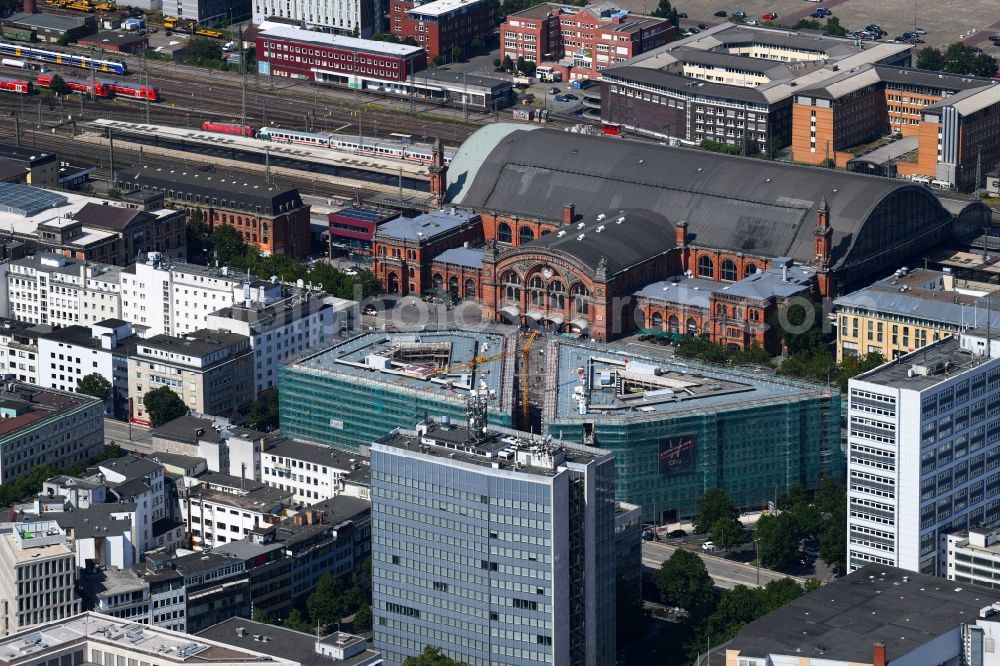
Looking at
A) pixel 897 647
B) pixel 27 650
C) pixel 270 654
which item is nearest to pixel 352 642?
pixel 270 654

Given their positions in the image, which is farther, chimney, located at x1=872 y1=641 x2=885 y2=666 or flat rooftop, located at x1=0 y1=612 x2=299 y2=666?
chimney, located at x1=872 y1=641 x2=885 y2=666

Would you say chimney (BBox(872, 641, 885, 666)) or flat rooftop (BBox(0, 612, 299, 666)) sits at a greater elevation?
flat rooftop (BBox(0, 612, 299, 666))

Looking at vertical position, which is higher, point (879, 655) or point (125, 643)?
point (125, 643)

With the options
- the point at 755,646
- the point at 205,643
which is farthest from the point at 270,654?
the point at 755,646

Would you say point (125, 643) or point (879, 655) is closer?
point (125, 643)

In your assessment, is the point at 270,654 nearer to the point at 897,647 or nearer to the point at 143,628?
the point at 143,628

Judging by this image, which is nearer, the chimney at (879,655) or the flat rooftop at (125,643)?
the flat rooftop at (125,643)

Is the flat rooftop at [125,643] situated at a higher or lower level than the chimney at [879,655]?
higher
